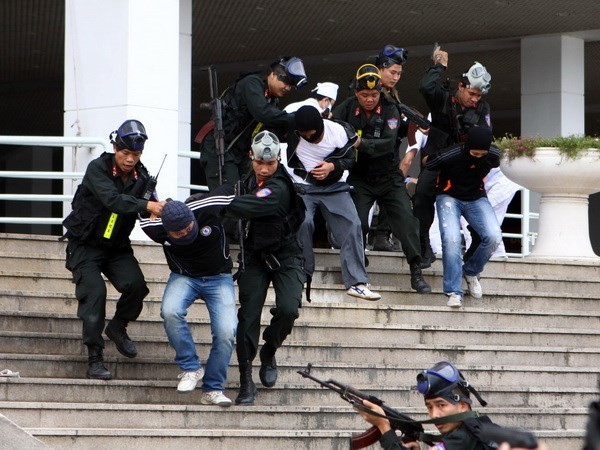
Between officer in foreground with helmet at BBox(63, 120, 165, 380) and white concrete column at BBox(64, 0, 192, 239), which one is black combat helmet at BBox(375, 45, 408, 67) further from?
officer in foreground with helmet at BBox(63, 120, 165, 380)

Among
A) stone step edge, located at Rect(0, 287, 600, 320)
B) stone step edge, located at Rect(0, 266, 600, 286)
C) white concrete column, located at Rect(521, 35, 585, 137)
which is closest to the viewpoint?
stone step edge, located at Rect(0, 287, 600, 320)

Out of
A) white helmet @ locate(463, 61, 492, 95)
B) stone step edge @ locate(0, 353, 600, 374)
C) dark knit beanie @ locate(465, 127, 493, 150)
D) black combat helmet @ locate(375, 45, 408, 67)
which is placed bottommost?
stone step edge @ locate(0, 353, 600, 374)

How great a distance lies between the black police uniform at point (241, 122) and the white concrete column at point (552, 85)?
9.05m

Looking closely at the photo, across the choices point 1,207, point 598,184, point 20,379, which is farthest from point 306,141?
point 1,207

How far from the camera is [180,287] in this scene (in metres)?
8.19

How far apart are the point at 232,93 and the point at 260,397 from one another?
2.30 metres

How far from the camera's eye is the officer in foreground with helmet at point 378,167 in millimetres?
9953

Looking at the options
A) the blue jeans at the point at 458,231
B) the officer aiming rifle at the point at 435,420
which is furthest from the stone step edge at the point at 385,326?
the officer aiming rifle at the point at 435,420

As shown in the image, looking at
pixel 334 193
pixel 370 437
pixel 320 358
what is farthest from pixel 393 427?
pixel 334 193

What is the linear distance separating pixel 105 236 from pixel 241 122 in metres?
1.80

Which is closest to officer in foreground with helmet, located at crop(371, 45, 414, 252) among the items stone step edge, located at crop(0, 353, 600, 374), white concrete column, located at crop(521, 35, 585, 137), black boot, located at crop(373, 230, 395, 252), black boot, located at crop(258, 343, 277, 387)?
black boot, located at crop(373, 230, 395, 252)

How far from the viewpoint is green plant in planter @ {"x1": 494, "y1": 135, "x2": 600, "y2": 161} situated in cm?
1230

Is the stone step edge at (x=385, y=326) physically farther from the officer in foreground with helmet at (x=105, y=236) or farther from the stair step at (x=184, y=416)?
the stair step at (x=184, y=416)

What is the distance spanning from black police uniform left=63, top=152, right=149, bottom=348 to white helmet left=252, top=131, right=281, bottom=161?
2.39ft
